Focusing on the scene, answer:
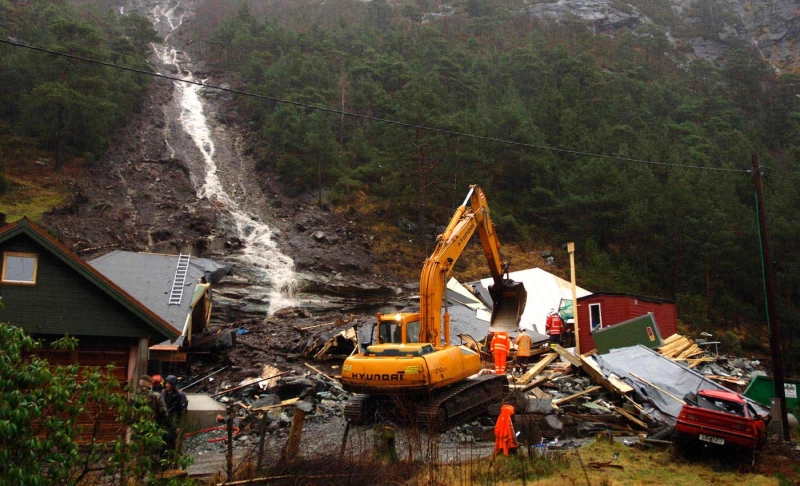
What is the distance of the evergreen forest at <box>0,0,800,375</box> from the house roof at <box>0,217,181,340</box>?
75.2 feet

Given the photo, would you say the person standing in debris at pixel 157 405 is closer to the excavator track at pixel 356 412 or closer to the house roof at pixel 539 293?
the excavator track at pixel 356 412

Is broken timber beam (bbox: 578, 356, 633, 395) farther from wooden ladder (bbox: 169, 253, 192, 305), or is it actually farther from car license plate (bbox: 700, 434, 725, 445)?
wooden ladder (bbox: 169, 253, 192, 305)

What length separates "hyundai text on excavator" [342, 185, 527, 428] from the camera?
12359 millimetres

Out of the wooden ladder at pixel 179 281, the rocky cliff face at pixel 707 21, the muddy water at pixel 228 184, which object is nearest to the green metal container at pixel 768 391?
the wooden ladder at pixel 179 281

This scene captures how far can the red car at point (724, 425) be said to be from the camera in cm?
1055

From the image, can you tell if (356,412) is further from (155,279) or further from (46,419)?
(155,279)

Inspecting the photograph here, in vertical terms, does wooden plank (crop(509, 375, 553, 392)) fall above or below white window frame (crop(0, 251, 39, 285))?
below

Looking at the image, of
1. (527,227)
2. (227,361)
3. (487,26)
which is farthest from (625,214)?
(487,26)

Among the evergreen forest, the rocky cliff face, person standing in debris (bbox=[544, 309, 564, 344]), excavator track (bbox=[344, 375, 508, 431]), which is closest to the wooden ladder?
excavator track (bbox=[344, 375, 508, 431])

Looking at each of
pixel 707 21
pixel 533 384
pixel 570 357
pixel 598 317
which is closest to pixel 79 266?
pixel 533 384

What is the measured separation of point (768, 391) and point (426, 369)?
10349mm

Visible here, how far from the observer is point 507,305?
1711 cm

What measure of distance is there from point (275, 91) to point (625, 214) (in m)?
28.5

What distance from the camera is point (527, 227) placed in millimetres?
44969
